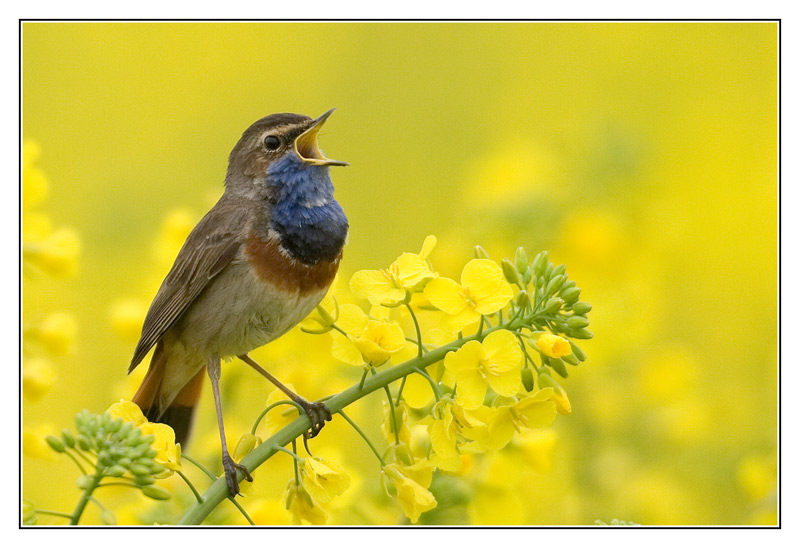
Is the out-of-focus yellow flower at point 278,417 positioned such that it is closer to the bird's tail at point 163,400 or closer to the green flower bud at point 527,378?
the bird's tail at point 163,400

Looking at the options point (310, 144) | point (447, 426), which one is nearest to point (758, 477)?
point (447, 426)

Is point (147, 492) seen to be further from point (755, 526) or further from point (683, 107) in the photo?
point (683, 107)

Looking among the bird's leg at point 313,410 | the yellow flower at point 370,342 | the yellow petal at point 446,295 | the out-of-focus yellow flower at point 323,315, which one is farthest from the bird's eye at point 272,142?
the yellow petal at point 446,295

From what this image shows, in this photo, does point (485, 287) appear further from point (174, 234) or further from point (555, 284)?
point (174, 234)

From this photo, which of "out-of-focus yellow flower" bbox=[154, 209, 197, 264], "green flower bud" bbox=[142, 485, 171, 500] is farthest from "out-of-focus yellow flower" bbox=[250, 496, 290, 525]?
"out-of-focus yellow flower" bbox=[154, 209, 197, 264]

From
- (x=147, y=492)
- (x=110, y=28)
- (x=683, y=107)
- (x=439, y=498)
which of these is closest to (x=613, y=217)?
(x=683, y=107)

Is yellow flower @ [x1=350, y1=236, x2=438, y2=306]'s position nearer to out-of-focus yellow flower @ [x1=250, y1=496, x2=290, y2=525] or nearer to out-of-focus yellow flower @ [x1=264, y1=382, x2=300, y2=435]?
out-of-focus yellow flower @ [x1=264, y1=382, x2=300, y2=435]
